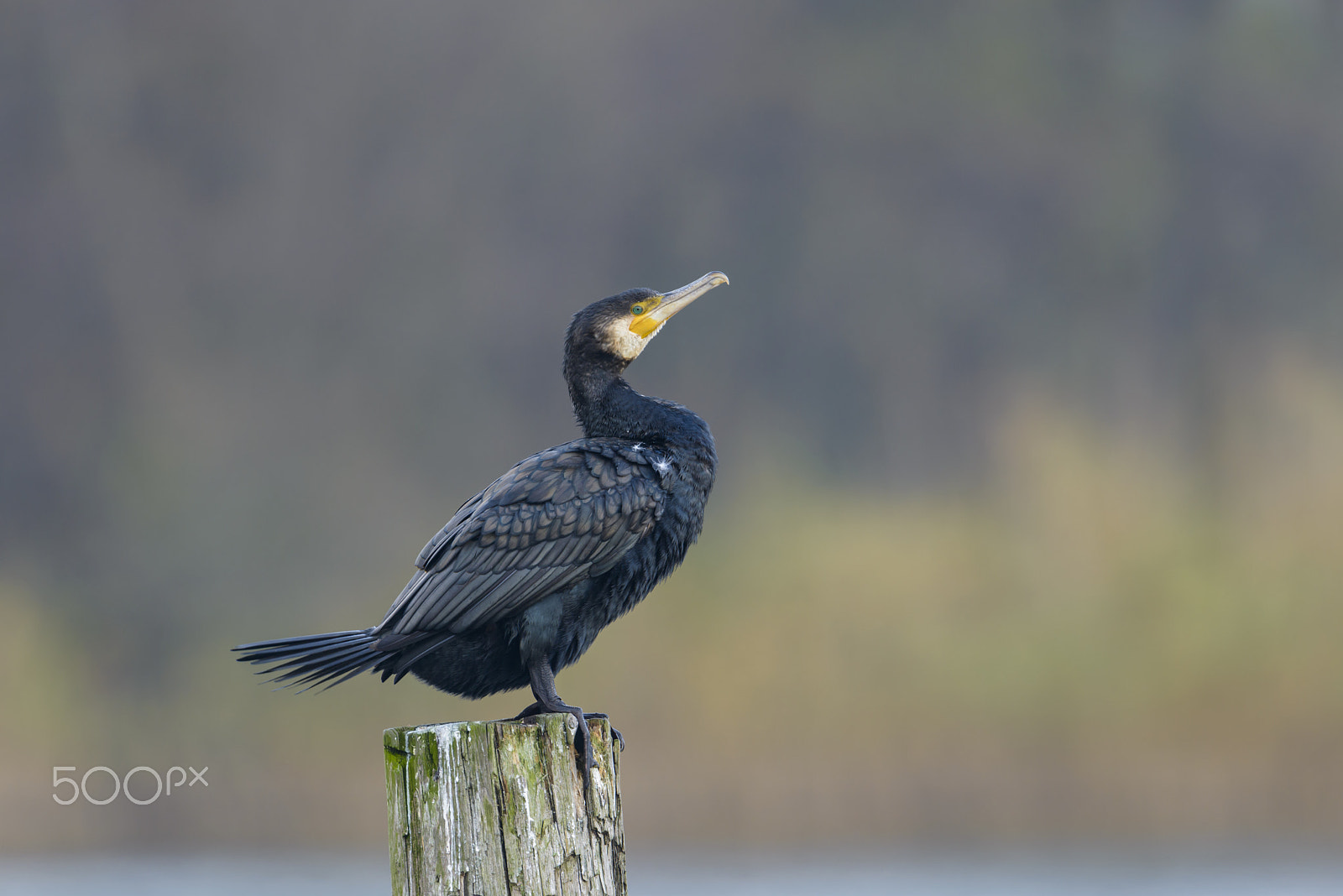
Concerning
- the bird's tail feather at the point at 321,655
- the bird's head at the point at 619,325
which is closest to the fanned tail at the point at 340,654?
the bird's tail feather at the point at 321,655

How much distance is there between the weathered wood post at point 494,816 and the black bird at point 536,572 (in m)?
0.68

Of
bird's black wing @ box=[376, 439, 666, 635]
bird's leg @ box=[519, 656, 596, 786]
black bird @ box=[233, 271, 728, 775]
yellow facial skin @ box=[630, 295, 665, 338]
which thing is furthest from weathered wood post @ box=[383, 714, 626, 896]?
yellow facial skin @ box=[630, 295, 665, 338]

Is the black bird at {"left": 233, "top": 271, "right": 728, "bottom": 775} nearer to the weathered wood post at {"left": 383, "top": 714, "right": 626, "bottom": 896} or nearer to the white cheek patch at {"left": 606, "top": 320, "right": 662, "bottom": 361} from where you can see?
the white cheek patch at {"left": 606, "top": 320, "right": 662, "bottom": 361}

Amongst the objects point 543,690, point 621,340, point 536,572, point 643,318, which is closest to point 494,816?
point 543,690

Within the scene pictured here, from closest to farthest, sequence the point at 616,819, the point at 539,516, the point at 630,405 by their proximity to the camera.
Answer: the point at 616,819
the point at 539,516
the point at 630,405

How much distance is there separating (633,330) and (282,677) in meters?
2.23

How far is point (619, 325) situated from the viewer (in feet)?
17.4

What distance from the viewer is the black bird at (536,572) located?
4.40m

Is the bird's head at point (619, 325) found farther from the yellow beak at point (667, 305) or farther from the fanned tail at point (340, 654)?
the fanned tail at point (340, 654)

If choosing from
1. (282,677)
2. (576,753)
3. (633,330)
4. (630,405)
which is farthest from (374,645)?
(633,330)

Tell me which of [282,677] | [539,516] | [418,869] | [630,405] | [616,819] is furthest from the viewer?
[630,405]

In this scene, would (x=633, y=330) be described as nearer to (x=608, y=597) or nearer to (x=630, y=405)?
(x=630, y=405)

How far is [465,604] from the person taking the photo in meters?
4.41

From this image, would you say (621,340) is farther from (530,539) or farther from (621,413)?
(530,539)
